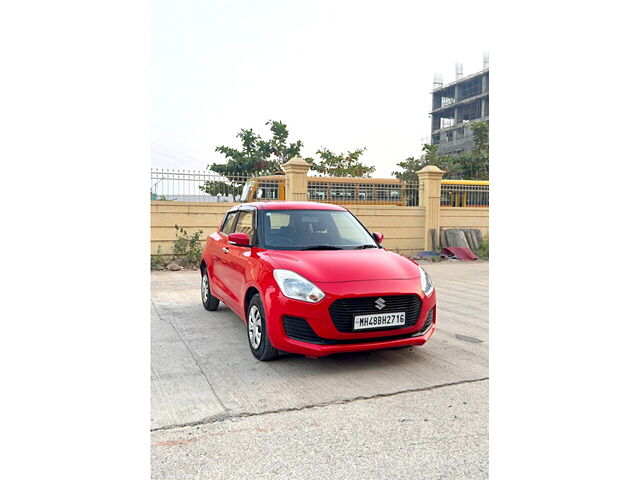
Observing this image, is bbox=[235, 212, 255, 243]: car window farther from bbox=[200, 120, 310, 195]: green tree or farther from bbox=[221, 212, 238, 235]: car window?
bbox=[200, 120, 310, 195]: green tree

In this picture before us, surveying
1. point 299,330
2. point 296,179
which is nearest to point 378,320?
point 299,330

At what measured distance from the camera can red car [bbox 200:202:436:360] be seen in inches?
151

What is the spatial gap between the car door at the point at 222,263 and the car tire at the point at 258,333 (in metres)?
0.68

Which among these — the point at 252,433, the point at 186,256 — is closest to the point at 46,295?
the point at 252,433

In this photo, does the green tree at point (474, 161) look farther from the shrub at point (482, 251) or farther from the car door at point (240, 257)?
the car door at point (240, 257)

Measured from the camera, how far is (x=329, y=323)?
380cm

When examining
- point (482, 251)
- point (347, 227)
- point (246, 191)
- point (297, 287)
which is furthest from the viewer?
point (482, 251)

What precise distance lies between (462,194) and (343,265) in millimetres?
11235

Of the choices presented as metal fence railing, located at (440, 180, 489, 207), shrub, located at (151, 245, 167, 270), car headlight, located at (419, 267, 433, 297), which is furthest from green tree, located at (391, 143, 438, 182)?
car headlight, located at (419, 267, 433, 297)

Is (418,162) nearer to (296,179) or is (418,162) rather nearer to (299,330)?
(296,179)

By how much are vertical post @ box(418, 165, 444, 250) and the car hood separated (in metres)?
9.62
